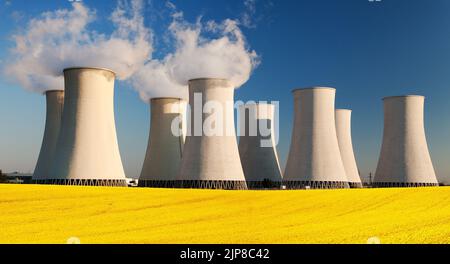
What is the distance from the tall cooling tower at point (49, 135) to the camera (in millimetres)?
30766

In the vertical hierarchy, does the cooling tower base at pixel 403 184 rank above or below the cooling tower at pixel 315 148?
below

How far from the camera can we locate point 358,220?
13258 millimetres

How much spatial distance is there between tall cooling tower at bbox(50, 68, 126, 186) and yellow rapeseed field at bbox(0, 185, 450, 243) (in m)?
6.00

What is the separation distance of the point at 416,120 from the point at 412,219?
912 inches

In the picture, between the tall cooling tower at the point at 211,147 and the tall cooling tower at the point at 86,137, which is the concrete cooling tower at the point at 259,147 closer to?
the tall cooling tower at the point at 211,147

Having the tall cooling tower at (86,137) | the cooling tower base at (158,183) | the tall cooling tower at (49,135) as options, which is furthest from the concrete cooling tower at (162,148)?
the tall cooling tower at (86,137)

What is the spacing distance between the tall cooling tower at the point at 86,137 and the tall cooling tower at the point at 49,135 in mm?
3710

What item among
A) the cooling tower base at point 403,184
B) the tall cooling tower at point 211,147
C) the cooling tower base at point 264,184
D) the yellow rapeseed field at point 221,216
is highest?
the tall cooling tower at point 211,147

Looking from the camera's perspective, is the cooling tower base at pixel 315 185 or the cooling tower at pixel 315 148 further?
the cooling tower at pixel 315 148

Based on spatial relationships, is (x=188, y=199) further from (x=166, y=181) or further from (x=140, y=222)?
(x=166, y=181)

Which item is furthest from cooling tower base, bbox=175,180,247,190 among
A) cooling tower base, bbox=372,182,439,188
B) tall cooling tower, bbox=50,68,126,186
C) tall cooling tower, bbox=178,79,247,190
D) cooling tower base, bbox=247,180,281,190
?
cooling tower base, bbox=372,182,439,188

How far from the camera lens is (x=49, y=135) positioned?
3178cm

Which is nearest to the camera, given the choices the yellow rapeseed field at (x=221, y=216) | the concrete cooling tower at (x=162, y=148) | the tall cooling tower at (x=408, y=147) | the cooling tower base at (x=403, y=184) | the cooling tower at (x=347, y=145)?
the yellow rapeseed field at (x=221, y=216)
